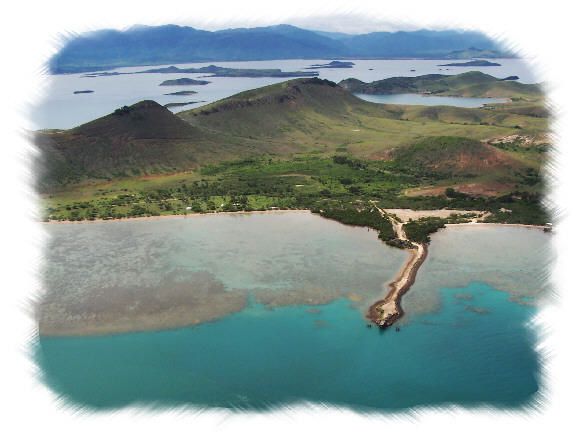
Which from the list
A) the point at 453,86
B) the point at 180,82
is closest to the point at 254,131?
the point at 453,86

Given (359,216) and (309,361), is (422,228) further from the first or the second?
(309,361)

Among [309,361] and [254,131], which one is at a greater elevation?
[309,361]

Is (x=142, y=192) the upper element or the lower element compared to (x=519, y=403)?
lower

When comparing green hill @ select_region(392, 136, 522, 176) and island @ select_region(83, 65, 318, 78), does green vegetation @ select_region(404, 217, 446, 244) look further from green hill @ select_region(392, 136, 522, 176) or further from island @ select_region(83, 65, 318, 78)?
island @ select_region(83, 65, 318, 78)

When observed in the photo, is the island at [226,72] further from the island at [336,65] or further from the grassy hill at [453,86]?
the island at [336,65]

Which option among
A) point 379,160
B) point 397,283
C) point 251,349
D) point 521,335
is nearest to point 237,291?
point 251,349

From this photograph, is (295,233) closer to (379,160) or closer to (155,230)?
(155,230)
